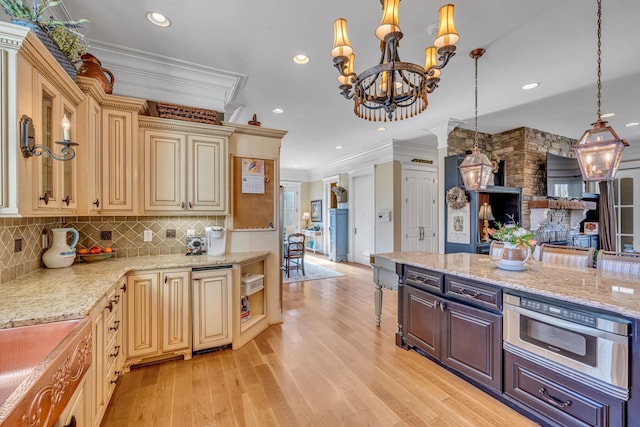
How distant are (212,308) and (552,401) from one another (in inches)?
103

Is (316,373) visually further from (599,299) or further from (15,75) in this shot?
(15,75)

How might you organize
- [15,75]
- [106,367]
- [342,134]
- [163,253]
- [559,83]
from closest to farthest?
[15,75] → [106,367] → [163,253] → [559,83] → [342,134]

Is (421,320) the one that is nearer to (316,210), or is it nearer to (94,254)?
(94,254)

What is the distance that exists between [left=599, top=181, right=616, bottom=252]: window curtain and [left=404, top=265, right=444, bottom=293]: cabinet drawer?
5708 millimetres

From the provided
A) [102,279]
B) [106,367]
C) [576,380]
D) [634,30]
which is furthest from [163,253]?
[634,30]

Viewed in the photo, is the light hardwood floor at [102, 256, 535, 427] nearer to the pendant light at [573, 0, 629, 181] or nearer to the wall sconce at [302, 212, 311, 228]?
the pendant light at [573, 0, 629, 181]

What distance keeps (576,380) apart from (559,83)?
3.44 m

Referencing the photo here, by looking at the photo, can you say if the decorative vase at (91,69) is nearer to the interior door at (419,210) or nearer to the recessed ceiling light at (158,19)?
the recessed ceiling light at (158,19)

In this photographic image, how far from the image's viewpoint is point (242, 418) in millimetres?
1875

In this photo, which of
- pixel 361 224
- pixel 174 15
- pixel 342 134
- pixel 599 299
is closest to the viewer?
pixel 599 299

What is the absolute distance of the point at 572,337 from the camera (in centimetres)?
162

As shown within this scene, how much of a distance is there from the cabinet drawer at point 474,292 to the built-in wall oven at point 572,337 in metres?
0.07

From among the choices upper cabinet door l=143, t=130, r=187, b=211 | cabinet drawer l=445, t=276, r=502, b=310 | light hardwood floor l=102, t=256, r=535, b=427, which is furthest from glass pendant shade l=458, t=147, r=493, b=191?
upper cabinet door l=143, t=130, r=187, b=211

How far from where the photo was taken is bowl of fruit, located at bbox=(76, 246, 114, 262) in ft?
8.06
